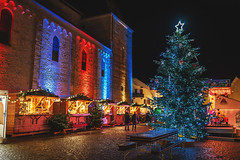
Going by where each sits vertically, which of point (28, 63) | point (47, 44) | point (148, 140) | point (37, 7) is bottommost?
point (148, 140)

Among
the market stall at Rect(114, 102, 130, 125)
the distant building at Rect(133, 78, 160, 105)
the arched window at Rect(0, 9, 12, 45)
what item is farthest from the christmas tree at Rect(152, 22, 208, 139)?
the distant building at Rect(133, 78, 160, 105)

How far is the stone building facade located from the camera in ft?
47.0

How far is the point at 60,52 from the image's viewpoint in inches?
733

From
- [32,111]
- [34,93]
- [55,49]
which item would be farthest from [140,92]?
[34,93]

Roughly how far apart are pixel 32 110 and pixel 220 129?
12821mm

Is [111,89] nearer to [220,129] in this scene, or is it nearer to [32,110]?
[32,110]

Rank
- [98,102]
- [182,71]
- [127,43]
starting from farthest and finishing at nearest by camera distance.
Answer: [127,43]
[98,102]
[182,71]

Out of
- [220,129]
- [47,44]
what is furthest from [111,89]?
[220,129]

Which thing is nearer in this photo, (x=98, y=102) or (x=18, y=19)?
(x=18, y=19)

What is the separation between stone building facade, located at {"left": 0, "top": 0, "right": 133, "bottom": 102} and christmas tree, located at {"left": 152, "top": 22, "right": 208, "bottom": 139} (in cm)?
938

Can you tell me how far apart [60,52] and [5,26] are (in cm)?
521

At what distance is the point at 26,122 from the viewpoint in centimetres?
1358

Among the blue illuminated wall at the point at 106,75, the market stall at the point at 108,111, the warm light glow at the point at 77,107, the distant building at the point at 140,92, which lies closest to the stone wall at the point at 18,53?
the warm light glow at the point at 77,107

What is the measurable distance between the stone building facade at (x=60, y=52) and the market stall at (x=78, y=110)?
4.37 feet
